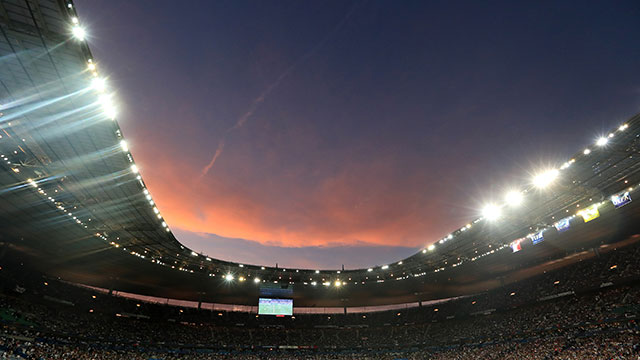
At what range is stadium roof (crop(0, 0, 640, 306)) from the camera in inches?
519

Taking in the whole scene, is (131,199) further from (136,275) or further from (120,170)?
(136,275)

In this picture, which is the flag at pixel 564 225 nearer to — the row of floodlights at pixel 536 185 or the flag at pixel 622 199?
the row of floodlights at pixel 536 185

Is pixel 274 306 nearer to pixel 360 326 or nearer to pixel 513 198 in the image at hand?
pixel 360 326

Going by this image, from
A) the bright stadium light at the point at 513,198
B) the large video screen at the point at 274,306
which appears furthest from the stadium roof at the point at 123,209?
the large video screen at the point at 274,306

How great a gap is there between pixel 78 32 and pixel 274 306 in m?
41.3

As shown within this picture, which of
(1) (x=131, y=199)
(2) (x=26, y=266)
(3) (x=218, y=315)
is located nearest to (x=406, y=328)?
(3) (x=218, y=315)

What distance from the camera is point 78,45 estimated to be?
12000 millimetres

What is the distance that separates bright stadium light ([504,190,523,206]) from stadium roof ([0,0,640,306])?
0.24m

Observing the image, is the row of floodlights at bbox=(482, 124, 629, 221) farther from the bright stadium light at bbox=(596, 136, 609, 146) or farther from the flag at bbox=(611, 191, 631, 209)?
the flag at bbox=(611, 191, 631, 209)

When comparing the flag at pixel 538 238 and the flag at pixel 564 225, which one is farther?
the flag at pixel 538 238

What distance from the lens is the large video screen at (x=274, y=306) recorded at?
44.8 m

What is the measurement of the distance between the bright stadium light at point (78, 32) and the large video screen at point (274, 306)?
39782mm

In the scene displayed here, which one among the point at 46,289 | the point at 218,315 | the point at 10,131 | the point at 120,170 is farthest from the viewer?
the point at 218,315

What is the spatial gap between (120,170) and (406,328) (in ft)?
170
